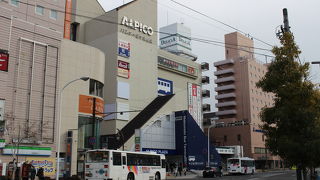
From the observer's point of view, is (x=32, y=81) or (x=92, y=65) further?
(x=92, y=65)

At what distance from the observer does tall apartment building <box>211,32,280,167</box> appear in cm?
10719

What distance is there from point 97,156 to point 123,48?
138 feet

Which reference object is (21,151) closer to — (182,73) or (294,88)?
(294,88)

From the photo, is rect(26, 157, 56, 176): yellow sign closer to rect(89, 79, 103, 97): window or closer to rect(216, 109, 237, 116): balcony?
rect(89, 79, 103, 97): window

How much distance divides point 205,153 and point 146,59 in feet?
73.6

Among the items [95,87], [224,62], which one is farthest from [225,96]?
[95,87]

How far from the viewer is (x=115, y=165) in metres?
30.6

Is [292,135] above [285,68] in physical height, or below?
below

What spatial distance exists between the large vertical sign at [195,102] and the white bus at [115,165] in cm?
5275

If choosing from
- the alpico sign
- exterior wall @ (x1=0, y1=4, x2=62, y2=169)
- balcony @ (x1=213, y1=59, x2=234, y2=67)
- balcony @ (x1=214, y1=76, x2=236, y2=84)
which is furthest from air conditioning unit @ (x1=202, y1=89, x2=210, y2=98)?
exterior wall @ (x1=0, y1=4, x2=62, y2=169)

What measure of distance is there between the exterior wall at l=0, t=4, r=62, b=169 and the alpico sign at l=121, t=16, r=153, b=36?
29722 millimetres

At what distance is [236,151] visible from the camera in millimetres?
94250

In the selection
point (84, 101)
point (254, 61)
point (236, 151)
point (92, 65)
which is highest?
point (254, 61)

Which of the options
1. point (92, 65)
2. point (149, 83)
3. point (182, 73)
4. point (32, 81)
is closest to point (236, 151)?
point (182, 73)
